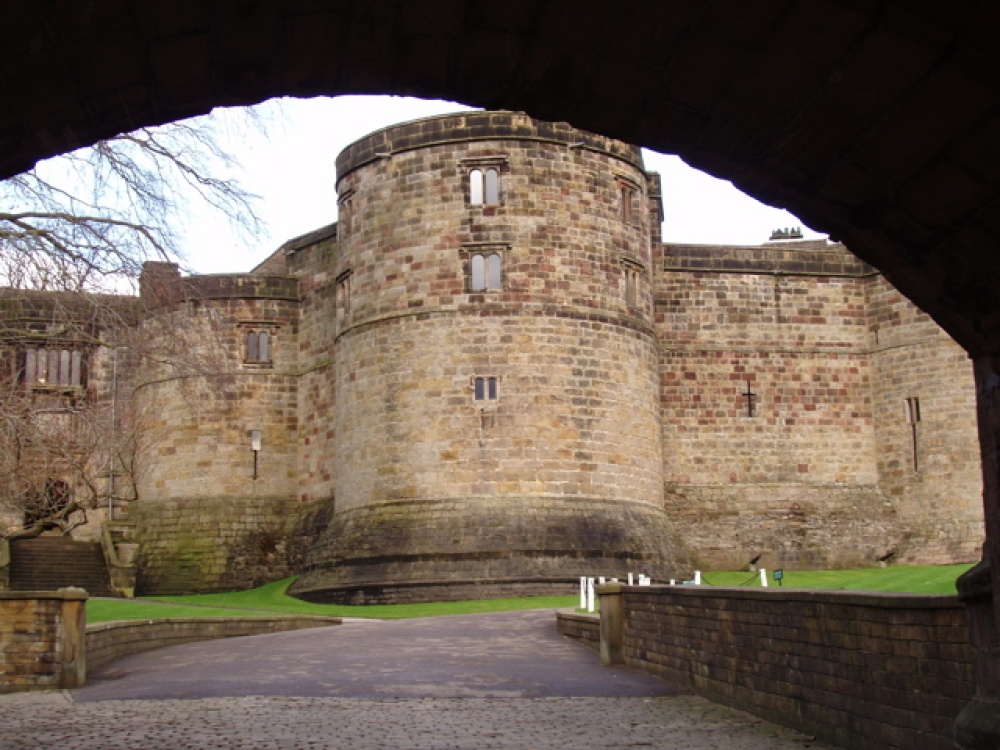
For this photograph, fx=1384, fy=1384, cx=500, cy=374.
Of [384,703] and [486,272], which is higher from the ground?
[486,272]

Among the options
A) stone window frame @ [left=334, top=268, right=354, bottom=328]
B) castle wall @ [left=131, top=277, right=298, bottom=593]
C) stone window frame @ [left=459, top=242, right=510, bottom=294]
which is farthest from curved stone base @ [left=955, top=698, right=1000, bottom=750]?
castle wall @ [left=131, top=277, right=298, bottom=593]

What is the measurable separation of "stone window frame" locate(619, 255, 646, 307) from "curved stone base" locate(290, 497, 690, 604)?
207 inches

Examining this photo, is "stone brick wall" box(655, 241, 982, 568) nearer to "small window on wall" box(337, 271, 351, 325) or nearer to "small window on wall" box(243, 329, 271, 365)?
"small window on wall" box(337, 271, 351, 325)

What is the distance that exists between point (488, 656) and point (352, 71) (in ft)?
47.5

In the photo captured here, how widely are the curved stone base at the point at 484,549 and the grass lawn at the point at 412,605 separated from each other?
0.48 meters

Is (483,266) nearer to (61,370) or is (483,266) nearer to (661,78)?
(61,370)

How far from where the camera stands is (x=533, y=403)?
31781 mm

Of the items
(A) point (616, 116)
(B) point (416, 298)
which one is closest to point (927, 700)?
(A) point (616, 116)

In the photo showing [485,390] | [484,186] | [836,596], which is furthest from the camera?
[484,186]

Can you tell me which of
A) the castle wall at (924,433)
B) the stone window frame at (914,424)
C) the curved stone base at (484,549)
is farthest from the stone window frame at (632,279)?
the stone window frame at (914,424)

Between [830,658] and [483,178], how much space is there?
23139 millimetres

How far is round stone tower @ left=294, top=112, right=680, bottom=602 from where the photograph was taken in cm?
3102

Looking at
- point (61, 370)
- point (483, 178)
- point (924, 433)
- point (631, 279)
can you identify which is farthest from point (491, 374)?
point (61, 370)

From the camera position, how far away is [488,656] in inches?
755
